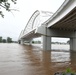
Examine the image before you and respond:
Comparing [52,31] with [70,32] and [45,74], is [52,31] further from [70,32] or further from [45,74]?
[45,74]

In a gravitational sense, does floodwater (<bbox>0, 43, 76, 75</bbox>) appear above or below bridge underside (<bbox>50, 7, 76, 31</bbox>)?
below

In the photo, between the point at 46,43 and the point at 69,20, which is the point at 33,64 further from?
the point at 46,43

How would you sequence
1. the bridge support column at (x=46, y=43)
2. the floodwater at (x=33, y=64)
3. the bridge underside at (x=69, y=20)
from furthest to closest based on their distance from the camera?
the bridge support column at (x=46, y=43) < the bridge underside at (x=69, y=20) < the floodwater at (x=33, y=64)

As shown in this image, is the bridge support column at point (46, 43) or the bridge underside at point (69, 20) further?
the bridge support column at point (46, 43)

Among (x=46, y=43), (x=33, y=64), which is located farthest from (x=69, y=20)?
(x=33, y=64)

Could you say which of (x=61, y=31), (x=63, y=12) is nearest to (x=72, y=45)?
(x=61, y=31)

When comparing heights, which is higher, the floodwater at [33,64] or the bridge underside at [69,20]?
the bridge underside at [69,20]

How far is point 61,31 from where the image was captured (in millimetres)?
48156

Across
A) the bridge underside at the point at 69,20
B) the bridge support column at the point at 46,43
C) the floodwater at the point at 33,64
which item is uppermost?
the bridge underside at the point at 69,20

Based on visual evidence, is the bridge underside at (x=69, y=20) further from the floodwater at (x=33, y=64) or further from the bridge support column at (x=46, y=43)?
the floodwater at (x=33, y=64)

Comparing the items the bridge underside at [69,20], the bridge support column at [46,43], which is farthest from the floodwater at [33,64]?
the bridge support column at [46,43]

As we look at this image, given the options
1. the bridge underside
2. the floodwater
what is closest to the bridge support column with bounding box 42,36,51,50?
the bridge underside

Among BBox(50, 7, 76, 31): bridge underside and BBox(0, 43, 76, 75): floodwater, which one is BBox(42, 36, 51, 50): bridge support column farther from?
BBox(0, 43, 76, 75): floodwater

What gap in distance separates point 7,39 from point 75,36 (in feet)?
507
